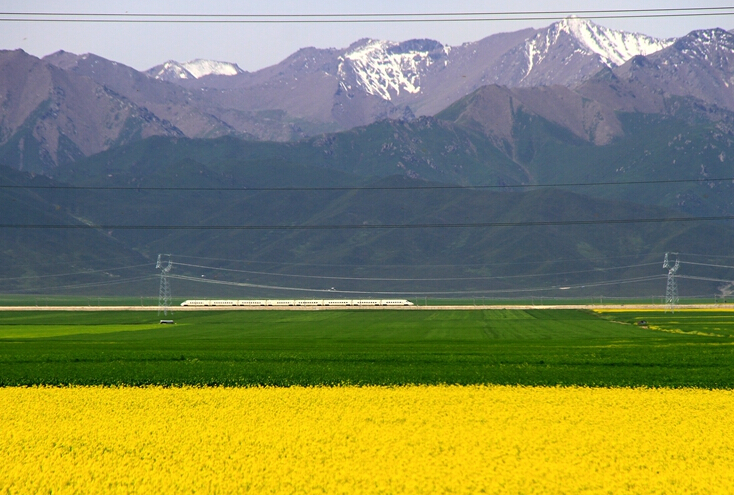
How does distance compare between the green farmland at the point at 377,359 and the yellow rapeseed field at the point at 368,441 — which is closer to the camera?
the yellow rapeseed field at the point at 368,441

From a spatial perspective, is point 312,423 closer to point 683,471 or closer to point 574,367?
point 683,471

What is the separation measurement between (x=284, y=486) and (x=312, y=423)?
9.10 meters

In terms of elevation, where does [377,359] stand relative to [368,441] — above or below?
below

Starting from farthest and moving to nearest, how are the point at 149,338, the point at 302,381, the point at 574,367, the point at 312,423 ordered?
the point at 149,338
the point at 574,367
the point at 302,381
the point at 312,423

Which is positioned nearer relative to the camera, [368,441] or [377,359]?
[368,441]

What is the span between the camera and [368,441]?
29.8m

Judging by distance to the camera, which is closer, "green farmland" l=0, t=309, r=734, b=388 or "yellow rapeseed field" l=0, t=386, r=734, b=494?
"yellow rapeseed field" l=0, t=386, r=734, b=494

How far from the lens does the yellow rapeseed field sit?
80.9ft

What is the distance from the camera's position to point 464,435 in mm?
30844

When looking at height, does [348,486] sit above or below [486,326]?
above

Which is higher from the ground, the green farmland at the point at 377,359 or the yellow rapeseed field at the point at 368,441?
the yellow rapeseed field at the point at 368,441

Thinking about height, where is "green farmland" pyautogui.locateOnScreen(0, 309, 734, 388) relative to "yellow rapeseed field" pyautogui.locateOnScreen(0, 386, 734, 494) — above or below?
below

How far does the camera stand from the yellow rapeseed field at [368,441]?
2466cm

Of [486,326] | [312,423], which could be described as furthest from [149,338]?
[312,423]
